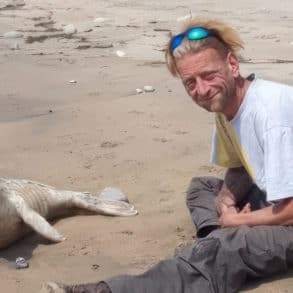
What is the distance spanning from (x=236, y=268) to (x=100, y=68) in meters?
6.00

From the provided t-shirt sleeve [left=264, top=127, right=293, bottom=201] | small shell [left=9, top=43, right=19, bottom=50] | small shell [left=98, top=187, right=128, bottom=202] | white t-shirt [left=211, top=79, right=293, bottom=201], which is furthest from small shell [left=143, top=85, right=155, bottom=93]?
t-shirt sleeve [left=264, top=127, right=293, bottom=201]

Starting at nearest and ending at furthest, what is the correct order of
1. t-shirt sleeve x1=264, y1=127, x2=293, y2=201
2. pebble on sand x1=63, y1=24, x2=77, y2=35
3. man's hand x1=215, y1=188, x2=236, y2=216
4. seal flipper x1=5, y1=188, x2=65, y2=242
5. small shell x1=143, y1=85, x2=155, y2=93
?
t-shirt sleeve x1=264, y1=127, x2=293, y2=201, man's hand x1=215, y1=188, x2=236, y2=216, seal flipper x1=5, y1=188, x2=65, y2=242, small shell x1=143, y1=85, x2=155, y2=93, pebble on sand x1=63, y1=24, x2=77, y2=35

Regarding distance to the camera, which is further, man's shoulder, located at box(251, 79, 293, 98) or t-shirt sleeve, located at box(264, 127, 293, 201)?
man's shoulder, located at box(251, 79, 293, 98)

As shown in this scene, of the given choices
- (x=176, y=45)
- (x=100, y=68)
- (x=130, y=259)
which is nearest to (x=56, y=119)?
(x=100, y=68)

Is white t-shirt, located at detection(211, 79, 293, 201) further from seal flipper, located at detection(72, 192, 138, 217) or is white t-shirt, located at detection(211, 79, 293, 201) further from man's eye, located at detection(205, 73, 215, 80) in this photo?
seal flipper, located at detection(72, 192, 138, 217)

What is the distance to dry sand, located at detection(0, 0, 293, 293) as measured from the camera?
4293 millimetres

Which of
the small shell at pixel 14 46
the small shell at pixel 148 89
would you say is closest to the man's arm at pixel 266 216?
the small shell at pixel 148 89

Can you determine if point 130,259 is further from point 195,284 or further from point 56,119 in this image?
point 56,119

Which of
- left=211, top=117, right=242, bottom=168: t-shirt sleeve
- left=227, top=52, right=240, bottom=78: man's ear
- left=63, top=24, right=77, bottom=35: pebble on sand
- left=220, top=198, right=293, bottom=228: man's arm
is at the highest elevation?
left=227, top=52, right=240, bottom=78: man's ear

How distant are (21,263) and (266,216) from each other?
1391 mm

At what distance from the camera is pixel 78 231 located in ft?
15.3

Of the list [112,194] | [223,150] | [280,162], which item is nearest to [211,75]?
[280,162]

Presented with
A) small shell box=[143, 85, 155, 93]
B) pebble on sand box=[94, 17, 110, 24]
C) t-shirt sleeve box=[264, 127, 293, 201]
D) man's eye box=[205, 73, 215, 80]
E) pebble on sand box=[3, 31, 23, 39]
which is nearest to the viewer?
t-shirt sleeve box=[264, 127, 293, 201]

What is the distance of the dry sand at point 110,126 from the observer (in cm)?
429
